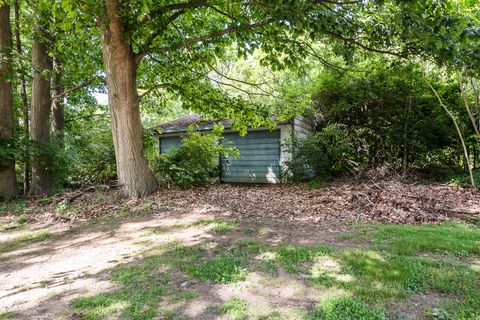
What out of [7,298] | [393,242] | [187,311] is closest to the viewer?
[187,311]

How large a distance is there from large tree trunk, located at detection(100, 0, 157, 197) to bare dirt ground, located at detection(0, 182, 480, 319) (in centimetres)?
48

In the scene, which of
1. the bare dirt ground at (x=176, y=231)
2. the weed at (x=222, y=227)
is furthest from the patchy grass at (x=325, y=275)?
the weed at (x=222, y=227)

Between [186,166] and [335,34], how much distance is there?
192 inches

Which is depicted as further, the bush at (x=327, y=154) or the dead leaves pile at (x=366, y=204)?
the bush at (x=327, y=154)

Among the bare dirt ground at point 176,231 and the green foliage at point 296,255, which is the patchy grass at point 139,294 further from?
the green foliage at point 296,255

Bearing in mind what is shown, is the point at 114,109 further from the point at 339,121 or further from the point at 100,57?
the point at 339,121

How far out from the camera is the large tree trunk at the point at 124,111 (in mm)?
5758

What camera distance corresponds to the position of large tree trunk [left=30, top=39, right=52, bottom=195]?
25.7 feet

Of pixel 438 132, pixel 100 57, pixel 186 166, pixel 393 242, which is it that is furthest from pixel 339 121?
pixel 100 57

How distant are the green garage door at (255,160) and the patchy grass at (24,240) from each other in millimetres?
6700

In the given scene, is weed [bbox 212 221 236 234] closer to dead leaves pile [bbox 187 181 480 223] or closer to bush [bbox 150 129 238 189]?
dead leaves pile [bbox 187 181 480 223]

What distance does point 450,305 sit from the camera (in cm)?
217

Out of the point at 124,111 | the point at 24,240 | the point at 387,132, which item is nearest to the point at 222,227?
the point at 24,240

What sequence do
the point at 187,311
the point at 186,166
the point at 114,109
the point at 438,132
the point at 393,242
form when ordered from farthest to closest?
the point at 438,132 → the point at 186,166 → the point at 114,109 → the point at 393,242 → the point at 187,311
